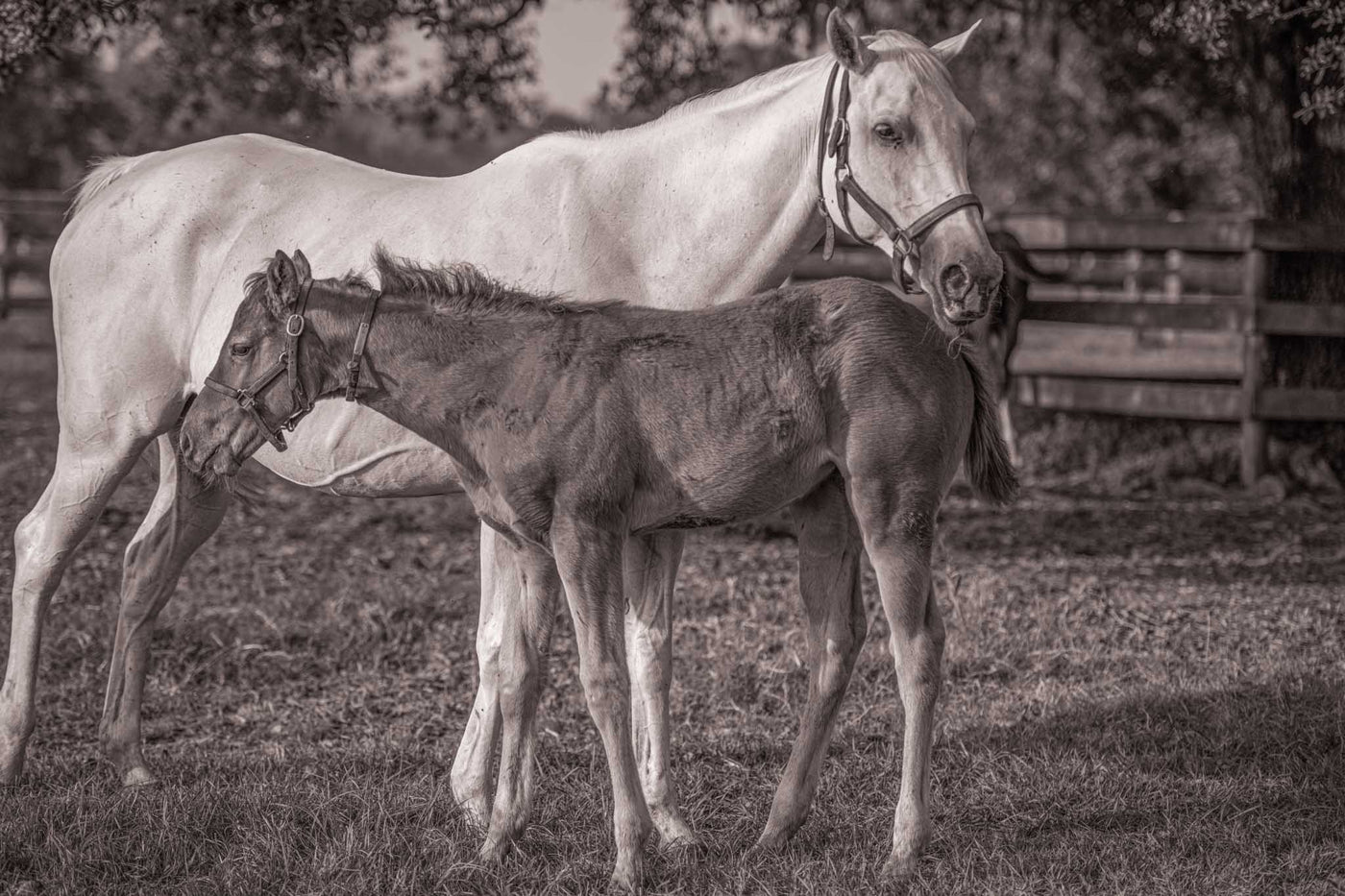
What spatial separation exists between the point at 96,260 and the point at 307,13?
215 centimetres

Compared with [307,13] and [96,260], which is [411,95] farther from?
[96,260]

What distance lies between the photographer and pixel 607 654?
390 cm

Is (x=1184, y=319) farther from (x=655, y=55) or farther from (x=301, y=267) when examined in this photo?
(x=301, y=267)

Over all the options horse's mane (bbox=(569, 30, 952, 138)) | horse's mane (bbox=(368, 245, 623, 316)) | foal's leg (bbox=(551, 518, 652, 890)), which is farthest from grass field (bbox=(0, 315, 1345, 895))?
horse's mane (bbox=(569, 30, 952, 138))

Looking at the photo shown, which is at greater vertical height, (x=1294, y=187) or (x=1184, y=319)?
(x=1294, y=187)

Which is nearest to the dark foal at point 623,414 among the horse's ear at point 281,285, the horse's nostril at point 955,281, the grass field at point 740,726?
the horse's ear at point 281,285

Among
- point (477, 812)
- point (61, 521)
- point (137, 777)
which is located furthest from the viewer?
point (61, 521)

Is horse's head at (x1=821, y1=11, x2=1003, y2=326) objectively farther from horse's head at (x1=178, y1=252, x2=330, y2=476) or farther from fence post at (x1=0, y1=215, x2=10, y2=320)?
fence post at (x1=0, y1=215, x2=10, y2=320)

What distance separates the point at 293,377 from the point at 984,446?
1987 millimetres

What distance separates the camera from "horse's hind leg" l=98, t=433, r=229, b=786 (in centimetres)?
516

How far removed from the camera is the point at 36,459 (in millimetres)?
11023

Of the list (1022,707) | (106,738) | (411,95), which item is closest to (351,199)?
(106,738)

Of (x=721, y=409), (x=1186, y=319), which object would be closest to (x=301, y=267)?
(x=721, y=409)

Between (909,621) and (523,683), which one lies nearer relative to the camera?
(909,621)
